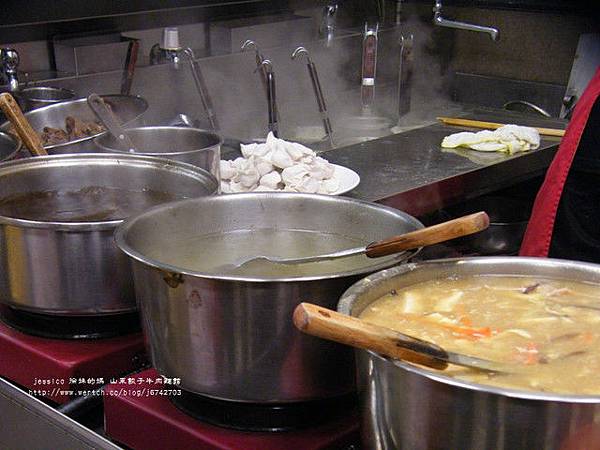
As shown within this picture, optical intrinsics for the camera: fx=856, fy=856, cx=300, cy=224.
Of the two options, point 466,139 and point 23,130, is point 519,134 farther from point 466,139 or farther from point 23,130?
point 23,130

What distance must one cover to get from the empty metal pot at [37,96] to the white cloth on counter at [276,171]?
2.46 ft

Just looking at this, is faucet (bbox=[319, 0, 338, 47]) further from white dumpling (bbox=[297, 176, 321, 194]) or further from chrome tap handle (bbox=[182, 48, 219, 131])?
white dumpling (bbox=[297, 176, 321, 194])

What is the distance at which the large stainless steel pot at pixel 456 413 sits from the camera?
96 cm

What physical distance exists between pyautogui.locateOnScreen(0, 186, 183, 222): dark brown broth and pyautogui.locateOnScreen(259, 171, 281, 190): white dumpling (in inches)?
21.0

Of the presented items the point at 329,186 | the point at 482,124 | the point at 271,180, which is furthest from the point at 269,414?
the point at 482,124

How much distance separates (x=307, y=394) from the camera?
130 cm

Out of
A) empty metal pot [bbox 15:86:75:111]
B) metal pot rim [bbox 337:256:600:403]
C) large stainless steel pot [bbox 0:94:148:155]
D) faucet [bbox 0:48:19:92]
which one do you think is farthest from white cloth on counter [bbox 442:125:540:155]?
metal pot rim [bbox 337:256:600:403]

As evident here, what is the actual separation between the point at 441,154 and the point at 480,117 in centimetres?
64

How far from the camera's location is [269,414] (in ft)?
4.51

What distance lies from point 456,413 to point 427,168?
1953 mm

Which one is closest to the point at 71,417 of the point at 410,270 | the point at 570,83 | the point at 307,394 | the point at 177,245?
the point at 177,245

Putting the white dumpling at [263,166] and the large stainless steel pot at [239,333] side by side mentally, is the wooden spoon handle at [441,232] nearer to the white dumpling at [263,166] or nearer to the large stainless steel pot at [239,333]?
the large stainless steel pot at [239,333]

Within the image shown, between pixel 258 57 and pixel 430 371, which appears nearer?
pixel 430 371

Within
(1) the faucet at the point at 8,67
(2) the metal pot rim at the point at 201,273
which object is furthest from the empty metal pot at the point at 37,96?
(2) the metal pot rim at the point at 201,273
